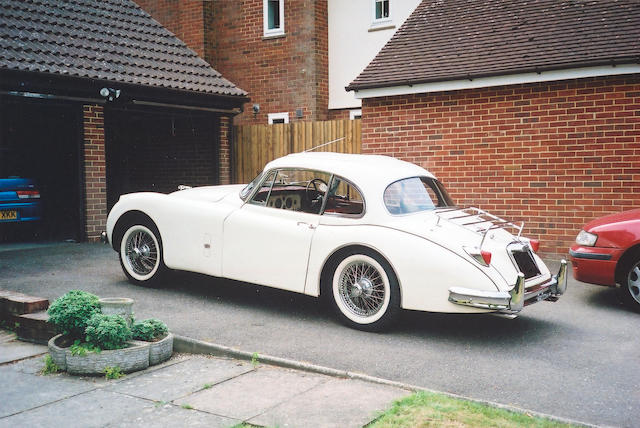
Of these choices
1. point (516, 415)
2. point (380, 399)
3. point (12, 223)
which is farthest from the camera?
point (12, 223)

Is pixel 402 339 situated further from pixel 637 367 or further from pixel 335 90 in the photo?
pixel 335 90

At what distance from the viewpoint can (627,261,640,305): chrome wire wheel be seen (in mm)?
6629

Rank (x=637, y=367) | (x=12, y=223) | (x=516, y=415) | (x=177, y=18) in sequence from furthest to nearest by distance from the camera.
A: 1. (x=177, y=18)
2. (x=12, y=223)
3. (x=637, y=367)
4. (x=516, y=415)

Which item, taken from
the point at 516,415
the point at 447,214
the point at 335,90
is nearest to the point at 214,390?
the point at 516,415

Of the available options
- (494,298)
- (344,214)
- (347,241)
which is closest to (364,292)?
(347,241)

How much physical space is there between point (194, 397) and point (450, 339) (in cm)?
246

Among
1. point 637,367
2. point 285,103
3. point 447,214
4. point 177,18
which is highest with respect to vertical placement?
point 177,18

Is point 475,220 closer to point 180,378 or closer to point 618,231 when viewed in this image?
point 618,231

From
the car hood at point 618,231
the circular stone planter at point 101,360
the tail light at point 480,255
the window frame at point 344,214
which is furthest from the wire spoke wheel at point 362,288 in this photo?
the car hood at point 618,231

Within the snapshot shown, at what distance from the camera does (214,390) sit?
4.47m

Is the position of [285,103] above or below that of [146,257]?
above

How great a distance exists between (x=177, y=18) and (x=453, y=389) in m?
16.3

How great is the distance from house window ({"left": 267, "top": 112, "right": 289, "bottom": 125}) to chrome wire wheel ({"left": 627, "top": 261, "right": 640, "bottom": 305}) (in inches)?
441

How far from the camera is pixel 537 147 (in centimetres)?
988
